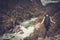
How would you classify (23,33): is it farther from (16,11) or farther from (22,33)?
(16,11)

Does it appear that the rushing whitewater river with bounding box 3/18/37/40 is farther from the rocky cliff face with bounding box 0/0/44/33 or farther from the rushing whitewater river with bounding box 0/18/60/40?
the rocky cliff face with bounding box 0/0/44/33

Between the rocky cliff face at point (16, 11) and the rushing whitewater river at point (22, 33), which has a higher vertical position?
the rocky cliff face at point (16, 11)

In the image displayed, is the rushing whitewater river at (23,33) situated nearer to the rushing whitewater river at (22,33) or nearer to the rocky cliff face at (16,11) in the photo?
the rushing whitewater river at (22,33)

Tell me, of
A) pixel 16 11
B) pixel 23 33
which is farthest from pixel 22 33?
pixel 16 11

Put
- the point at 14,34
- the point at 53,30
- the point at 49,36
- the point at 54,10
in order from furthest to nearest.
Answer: the point at 54,10 → the point at 14,34 → the point at 53,30 → the point at 49,36

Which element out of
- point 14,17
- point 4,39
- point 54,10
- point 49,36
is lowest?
point 49,36

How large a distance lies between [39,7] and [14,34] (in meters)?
5.48

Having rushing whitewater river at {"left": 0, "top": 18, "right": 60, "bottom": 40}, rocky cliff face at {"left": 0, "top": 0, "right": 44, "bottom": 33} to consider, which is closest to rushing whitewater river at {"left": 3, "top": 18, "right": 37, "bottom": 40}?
rushing whitewater river at {"left": 0, "top": 18, "right": 60, "bottom": 40}

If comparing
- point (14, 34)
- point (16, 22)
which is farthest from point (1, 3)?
point (14, 34)

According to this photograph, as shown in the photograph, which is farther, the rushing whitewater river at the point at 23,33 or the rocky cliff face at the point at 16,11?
the rocky cliff face at the point at 16,11

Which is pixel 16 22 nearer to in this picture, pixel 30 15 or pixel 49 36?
pixel 30 15

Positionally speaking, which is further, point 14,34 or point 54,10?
point 54,10

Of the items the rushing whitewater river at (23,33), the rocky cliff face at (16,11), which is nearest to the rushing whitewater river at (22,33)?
the rushing whitewater river at (23,33)

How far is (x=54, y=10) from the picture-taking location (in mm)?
12461
